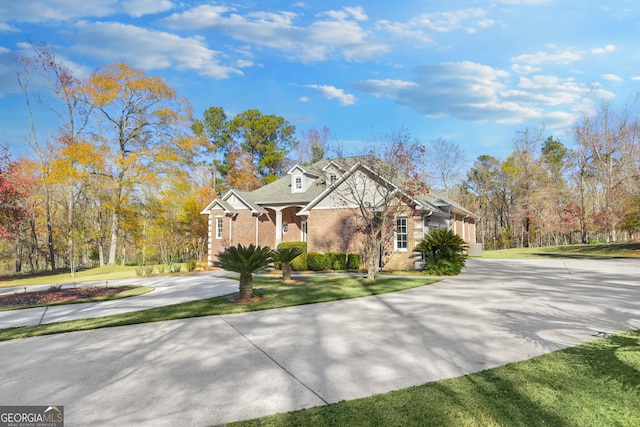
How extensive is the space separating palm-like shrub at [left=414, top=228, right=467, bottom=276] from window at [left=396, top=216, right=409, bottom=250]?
1996 mm

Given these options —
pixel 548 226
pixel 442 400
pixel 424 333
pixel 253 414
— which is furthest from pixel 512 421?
pixel 548 226

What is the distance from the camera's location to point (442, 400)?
4082 mm

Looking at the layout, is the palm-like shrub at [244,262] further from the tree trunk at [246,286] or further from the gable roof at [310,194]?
the gable roof at [310,194]

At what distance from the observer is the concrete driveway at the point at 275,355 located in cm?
423

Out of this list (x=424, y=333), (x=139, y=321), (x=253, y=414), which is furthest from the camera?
(x=139, y=321)

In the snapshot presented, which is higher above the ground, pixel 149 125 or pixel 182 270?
pixel 149 125

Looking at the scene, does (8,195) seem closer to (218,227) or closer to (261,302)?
(218,227)

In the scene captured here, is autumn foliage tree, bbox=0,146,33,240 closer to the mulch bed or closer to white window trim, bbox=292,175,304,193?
the mulch bed

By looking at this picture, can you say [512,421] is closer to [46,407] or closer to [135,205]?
[46,407]

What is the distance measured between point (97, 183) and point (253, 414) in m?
31.3

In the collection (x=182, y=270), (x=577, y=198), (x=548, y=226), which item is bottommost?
(x=182, y=270)

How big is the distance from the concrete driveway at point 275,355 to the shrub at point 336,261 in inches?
402

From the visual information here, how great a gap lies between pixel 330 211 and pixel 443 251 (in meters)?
6.76

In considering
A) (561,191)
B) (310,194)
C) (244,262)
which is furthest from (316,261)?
(561,191)
